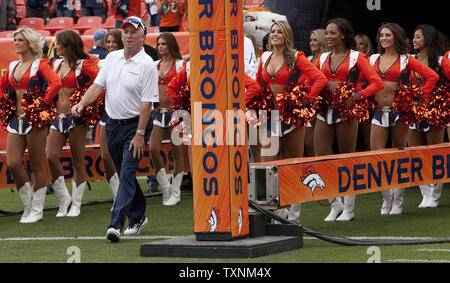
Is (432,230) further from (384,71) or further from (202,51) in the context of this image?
(202,51)

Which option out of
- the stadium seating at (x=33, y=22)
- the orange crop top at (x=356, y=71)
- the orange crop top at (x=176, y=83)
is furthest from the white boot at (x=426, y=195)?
the stadium seating at (x=33, y=22)

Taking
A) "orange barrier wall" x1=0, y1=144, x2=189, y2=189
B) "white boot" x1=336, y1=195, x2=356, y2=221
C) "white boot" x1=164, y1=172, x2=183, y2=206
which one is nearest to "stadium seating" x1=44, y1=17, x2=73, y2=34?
"orange barrier wall" x1=0, y1=144, x2=189, y2=189

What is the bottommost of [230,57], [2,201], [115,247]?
[2,201]

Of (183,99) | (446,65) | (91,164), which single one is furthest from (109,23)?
(446,65)

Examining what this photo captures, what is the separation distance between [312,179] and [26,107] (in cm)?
334

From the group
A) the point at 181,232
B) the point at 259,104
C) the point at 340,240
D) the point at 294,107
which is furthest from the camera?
the point at 259,104

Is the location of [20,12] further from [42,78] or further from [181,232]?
[181,232]

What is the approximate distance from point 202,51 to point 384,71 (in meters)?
3.69

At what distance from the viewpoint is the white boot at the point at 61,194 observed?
10.5 m

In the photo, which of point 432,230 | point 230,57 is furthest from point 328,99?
point 230,57

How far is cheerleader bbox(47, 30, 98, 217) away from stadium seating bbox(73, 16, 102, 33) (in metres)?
7.77

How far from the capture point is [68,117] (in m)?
10.4

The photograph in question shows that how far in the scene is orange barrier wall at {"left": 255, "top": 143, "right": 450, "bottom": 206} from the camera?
7891 mm

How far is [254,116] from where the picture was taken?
359 inches
